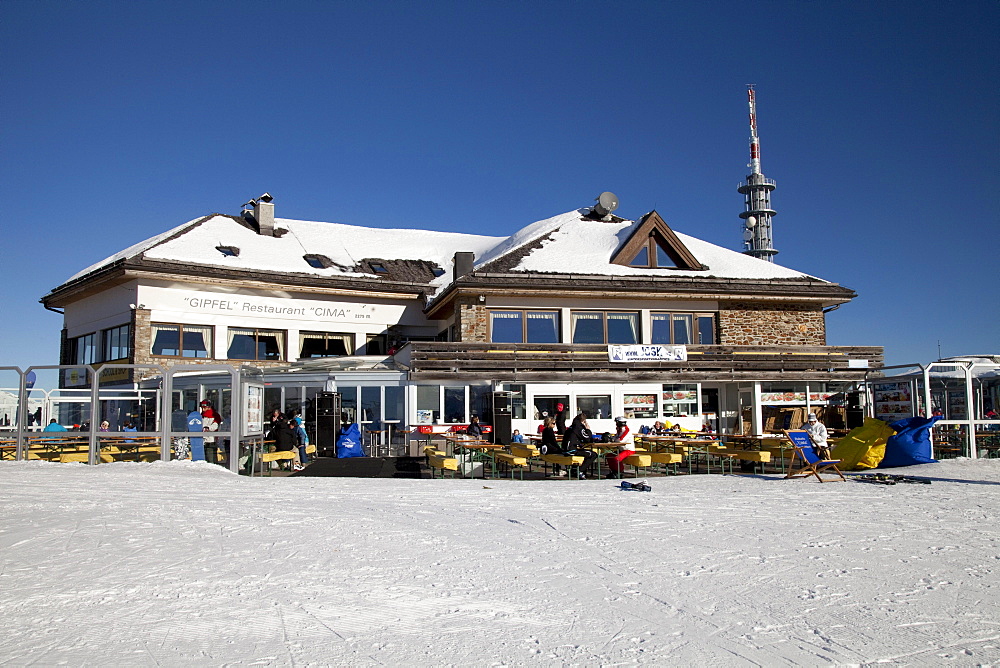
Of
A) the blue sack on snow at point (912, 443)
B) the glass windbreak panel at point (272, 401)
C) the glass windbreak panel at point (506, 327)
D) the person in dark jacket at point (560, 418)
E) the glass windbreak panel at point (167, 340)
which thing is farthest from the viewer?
the glass windbreak panel at point (167, 340)

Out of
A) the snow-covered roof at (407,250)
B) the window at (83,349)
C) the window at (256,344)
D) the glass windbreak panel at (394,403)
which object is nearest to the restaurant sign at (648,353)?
the snow-covered roof at (407,250)

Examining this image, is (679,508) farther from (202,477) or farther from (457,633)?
(202,477)

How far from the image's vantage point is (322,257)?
28531mm

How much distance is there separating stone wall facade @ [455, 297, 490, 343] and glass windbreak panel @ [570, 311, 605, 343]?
8.85 feet

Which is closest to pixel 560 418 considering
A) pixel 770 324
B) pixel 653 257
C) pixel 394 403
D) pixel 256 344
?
pixel 394 403

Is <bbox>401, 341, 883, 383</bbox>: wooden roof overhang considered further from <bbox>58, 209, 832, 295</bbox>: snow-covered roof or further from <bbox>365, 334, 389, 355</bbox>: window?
<bbox>365, 334, 389, 355</bbox>: window

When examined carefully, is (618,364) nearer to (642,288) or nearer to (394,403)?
(642,288)

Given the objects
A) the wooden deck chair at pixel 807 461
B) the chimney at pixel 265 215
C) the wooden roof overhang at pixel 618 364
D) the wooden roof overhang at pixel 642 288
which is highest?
the chimney at pixel 265 215

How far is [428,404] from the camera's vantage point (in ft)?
70.4

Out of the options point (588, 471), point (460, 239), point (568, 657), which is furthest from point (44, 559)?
point (460, 239)

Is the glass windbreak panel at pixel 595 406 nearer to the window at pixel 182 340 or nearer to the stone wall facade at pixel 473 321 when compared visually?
the stone wall facade at pixel 473 321

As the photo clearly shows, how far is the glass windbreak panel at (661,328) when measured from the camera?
24.4 meters

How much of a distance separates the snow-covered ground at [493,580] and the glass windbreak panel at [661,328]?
47.8ft

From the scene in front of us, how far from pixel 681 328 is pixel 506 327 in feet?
18.3
